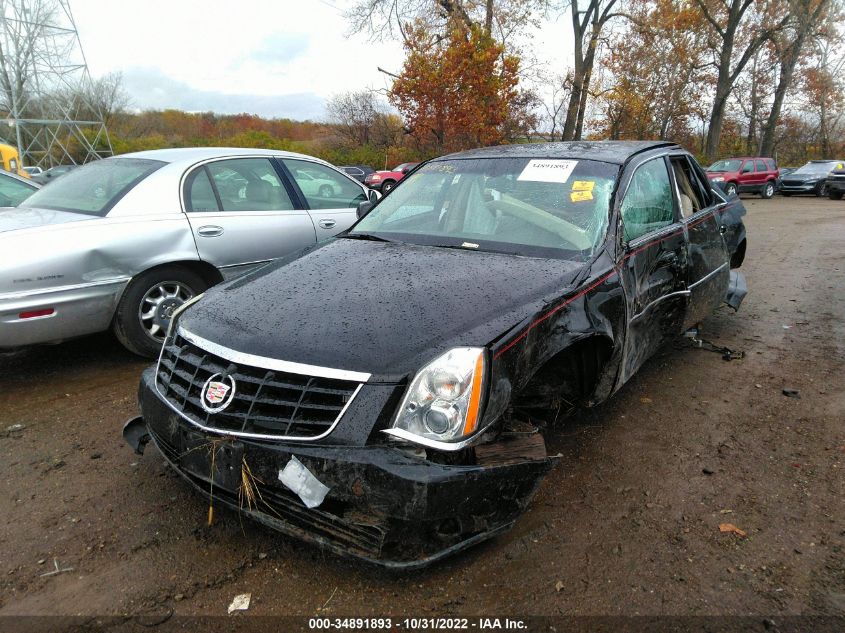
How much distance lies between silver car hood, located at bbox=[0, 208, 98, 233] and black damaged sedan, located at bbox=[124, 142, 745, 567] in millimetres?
1900

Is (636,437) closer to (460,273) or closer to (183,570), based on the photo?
(460,273)

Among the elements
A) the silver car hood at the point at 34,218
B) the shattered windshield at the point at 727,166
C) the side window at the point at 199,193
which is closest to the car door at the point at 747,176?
the shattered windshield at the point at 727,166

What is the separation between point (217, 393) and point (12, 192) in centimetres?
548

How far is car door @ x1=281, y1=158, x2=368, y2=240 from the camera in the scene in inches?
212

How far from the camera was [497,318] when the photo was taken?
2.29 meters

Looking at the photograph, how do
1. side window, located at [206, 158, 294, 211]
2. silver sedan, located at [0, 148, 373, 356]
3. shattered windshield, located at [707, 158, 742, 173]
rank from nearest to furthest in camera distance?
1. silver sedan, located at [0, 148, 373, 356]
2. side window, located at [206, 158, 294, 211]
3. shattered windshield, located at [707, 158, 742, 173]

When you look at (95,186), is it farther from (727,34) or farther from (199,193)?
(727,34)

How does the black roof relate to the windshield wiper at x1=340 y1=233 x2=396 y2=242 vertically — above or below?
→ above

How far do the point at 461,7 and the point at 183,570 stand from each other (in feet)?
80.0

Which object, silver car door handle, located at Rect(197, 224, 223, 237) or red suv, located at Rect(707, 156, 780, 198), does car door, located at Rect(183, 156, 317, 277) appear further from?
red suv, located at Rect(707, 156, 780, 198)

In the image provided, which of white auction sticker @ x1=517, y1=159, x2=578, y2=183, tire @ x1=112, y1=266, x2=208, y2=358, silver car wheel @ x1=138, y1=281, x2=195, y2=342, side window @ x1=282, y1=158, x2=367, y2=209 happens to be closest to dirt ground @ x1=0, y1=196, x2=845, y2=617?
tire @ x1=112, y1=266, x2=208, y2=358

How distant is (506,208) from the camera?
11.1ft

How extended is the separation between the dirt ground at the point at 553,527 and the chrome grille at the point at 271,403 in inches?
22.8

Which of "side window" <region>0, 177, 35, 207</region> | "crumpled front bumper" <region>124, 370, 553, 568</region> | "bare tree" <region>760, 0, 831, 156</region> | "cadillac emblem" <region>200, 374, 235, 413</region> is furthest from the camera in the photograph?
"bare tree" <region>760, 0, 831, 156</region>
